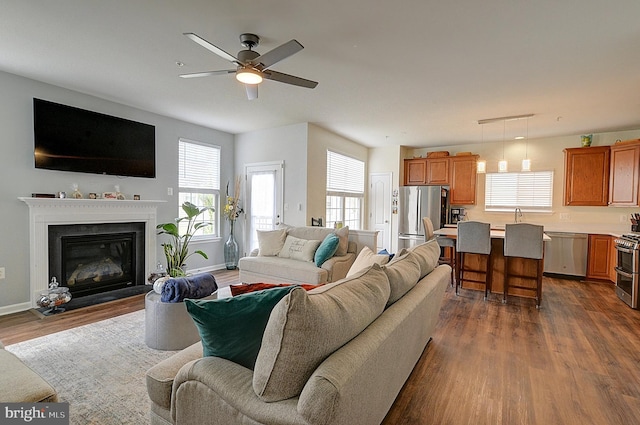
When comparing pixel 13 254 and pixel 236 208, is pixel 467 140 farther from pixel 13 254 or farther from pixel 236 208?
pixel 13 254

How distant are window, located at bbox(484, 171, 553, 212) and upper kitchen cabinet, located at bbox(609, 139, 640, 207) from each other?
93 cm

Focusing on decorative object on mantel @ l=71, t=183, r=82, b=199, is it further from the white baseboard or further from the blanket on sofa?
the blanket on sofa

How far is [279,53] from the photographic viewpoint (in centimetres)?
234

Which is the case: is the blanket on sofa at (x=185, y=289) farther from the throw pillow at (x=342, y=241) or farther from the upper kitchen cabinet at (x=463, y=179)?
the upper kitchen cabinet at (x=463, y=179)

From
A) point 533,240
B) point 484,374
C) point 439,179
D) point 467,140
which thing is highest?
point 467,140

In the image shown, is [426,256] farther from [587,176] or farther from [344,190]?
[587,176]

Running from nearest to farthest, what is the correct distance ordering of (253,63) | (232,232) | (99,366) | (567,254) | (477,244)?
(99,366), (253,63), (477,244), (567,254), (232,232)

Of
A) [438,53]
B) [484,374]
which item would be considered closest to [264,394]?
[484,374]

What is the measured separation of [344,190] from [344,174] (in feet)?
1.12

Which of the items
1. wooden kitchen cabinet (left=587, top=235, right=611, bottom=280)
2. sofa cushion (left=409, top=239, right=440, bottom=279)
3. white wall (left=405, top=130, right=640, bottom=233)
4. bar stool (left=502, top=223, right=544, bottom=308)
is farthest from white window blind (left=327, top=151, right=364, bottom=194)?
wooden kitchen cabinet (left=587, top=235, right=611, bottom=280)

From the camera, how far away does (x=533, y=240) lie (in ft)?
12.7

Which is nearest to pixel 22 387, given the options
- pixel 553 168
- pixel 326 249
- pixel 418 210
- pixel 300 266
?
pixel 300 266

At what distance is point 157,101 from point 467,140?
19.0ft

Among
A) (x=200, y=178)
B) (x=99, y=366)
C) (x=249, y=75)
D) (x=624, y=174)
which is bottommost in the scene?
(x=99, y=366)
